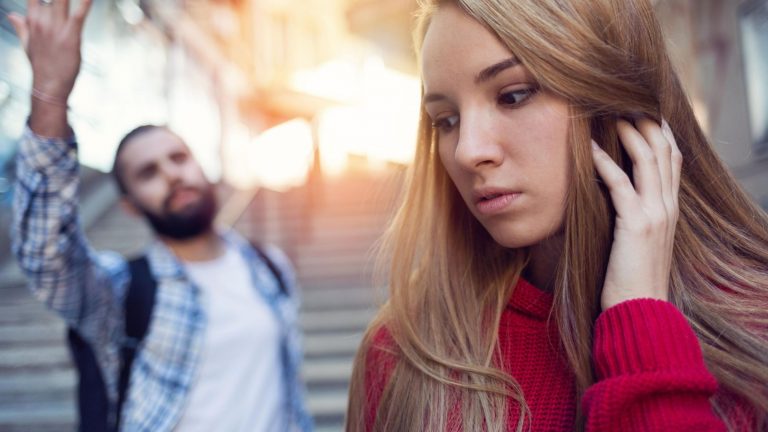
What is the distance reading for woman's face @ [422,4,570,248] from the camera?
108cm

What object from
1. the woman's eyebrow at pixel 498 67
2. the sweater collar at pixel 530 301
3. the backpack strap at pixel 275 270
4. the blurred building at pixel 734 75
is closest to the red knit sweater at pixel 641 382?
the sweater collar at pixel 530 301

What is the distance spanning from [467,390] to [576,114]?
53 centimetres

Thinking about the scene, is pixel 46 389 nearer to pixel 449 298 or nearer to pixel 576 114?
pixel 449 298

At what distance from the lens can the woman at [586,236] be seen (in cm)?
97

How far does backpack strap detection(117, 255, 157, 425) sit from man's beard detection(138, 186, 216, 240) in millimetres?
266

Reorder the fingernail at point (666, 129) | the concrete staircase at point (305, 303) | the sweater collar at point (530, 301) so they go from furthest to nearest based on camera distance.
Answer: the concrete staircase at point (305, 303)
the sweater collar at point (530, 301)
the fingernail at point (666, 129)

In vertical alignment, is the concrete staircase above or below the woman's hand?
below

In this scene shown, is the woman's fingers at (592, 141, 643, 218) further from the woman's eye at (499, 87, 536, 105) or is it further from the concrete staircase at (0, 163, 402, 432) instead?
the concrete staircase at (0, 163, 402, 432)

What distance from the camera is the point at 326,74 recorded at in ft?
42.5

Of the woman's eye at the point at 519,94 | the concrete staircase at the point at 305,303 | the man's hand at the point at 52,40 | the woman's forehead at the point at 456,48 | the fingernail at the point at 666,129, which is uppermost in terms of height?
the man's hand at the point at 52,40

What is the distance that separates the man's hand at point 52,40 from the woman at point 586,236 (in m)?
0.83

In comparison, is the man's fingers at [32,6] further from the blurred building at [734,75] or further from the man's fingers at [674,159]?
the blurred building at [734,75]

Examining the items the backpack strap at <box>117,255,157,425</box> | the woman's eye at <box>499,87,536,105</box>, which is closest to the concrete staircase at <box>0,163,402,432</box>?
the woman's eye at <box>499,87,536,105</box>

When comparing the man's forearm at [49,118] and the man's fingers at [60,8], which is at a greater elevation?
the man's fingers at [60,8]
